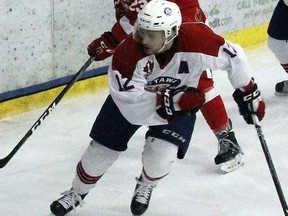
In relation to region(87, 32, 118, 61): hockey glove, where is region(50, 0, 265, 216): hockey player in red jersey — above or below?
above

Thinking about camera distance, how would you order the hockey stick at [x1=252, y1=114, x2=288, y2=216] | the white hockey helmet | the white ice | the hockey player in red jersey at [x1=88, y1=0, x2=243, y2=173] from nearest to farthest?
the white hockey helmet < the hockey stick at [x1=252, y1=114, x2=288, y2=216] < the white ice < the hockey player in red jersey at [x1=88, y1=0, x2=243, y2=173]

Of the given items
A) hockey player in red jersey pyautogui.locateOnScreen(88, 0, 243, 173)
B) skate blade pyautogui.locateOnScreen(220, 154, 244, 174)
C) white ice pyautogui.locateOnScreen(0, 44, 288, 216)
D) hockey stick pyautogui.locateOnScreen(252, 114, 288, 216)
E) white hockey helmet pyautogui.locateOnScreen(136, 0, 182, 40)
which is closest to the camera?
white hockey helmet pyautogui.locateOnScreen(136, 0, 182, 40)

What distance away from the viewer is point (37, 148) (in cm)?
361

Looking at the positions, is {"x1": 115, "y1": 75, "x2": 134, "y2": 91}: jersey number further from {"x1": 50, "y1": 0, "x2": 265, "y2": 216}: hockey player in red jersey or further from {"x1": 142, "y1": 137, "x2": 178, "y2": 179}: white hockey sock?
{"x1": 142, "y1": 137, "x2": 178, "y2": 179}: white hockey sock

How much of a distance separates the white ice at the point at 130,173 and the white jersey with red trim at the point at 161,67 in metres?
0.53

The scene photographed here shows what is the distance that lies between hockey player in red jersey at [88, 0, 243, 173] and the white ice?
0.07 meters

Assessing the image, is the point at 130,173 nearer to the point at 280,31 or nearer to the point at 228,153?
the point at 228,153

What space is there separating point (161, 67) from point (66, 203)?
636mm

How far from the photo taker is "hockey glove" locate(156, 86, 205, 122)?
255cm

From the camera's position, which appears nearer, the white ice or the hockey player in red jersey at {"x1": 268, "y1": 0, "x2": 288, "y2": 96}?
the white ice

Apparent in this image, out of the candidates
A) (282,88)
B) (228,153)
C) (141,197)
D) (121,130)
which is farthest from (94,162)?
(282,88)

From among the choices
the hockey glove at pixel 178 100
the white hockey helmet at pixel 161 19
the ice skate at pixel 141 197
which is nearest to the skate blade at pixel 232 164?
the ice skate at pixel 141 197

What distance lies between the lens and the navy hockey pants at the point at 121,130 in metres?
2.72

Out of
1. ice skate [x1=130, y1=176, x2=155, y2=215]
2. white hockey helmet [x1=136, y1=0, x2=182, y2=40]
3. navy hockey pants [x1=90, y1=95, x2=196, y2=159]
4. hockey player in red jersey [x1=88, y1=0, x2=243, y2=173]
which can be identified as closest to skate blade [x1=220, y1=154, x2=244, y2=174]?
hockey player in red jersey [x1=88, y1=0, x2=243, y2=173]
